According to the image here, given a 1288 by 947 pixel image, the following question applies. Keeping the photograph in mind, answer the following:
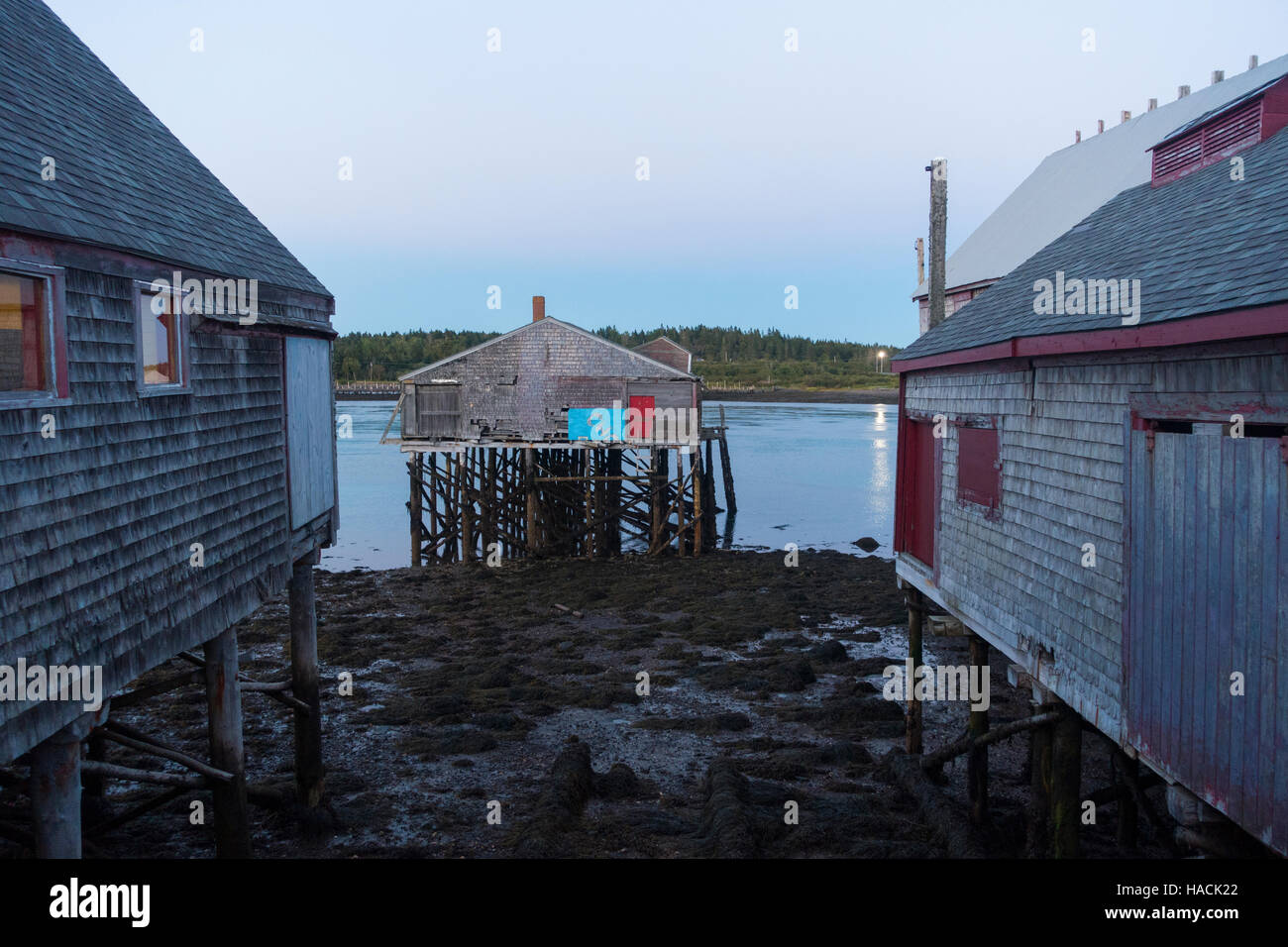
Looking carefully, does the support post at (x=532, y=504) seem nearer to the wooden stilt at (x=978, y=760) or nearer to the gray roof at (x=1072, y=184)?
the gray roof at (x=1072, y=184)

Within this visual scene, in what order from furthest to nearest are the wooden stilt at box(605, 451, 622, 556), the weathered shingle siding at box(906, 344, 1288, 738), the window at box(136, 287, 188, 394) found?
1. the wooden stilt at box(605, 451, 622, 556)
2. the window at box(136, 287, 188, 394)
3. the weathered shingle siding at box(906, 344, 1288, 738)

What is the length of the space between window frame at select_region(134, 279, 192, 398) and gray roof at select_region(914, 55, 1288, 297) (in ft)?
75.0

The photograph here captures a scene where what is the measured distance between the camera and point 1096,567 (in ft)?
24.8

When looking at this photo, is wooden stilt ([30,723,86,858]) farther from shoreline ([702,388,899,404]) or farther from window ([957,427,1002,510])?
shoreline ([702,388,899,404])

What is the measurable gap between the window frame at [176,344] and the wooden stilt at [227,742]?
2.35 metres

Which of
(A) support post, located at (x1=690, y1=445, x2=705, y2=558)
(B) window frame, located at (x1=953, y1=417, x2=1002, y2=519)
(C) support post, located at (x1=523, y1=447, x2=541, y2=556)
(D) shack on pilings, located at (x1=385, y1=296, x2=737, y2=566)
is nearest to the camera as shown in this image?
(B) window frame, located at (x1=953, y1=417, x2=1002, y2=519)

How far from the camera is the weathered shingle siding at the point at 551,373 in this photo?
3195cm

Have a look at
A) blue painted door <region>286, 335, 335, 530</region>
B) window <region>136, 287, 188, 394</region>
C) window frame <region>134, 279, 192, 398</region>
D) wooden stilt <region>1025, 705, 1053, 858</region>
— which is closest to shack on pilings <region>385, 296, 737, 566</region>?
blue painted door <region>286, 335, 335, 530</region>

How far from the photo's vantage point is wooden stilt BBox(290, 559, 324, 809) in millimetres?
11984

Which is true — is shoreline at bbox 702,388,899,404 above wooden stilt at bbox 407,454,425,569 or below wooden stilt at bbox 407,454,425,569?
above

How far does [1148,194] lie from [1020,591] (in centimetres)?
504

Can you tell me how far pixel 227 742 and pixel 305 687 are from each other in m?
3.02

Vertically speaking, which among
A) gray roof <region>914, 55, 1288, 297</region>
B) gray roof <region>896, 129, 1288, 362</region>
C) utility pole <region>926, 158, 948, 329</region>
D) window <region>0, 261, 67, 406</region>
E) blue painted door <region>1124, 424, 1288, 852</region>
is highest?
gray roof <region>914, 55, 1288, 297</region>

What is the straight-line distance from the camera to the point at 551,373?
3200cm
